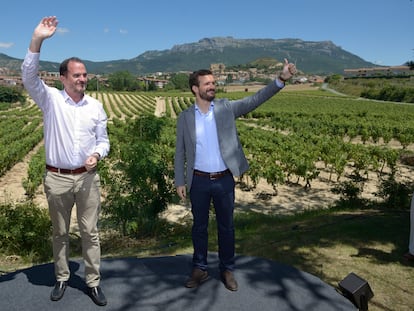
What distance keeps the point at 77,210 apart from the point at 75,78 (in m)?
1.16

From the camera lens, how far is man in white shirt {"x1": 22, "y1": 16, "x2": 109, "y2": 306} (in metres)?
2.93

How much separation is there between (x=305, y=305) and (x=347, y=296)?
19.0 inches

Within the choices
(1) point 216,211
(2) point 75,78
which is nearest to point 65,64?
(2) point 75,78

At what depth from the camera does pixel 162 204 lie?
7184 millimetres

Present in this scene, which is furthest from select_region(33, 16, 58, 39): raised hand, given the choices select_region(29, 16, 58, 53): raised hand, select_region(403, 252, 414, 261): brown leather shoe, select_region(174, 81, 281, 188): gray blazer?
select_region(403, 252, 414, 261): brown leather shoe

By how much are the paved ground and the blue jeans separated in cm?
32

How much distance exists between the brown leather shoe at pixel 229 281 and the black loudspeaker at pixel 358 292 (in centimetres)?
106

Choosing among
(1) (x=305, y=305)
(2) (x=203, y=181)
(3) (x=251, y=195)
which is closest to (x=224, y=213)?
(2) (x=203, y=181)

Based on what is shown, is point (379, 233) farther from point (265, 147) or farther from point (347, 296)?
point (265, 147)

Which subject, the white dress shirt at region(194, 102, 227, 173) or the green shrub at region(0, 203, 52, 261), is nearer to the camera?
the white dress shirt at region(194, 102, 227, 173)

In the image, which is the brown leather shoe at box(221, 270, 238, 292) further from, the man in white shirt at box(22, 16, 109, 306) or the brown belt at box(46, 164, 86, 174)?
the brown belt at box(46, 164, 86, 174)

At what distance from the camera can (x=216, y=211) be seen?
11.4 ft

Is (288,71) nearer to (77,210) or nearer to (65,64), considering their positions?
(65,64)

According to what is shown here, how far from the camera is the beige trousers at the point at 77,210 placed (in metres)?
3.02
